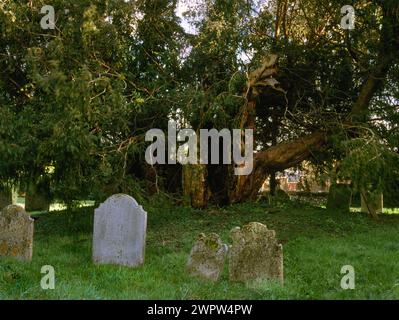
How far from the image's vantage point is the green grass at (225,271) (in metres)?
5.92

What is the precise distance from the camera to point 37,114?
1052 centimetres

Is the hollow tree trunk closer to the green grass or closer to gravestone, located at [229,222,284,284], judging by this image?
the green grass

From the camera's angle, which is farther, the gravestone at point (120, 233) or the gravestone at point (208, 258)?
the gravestone at point (120, 233)

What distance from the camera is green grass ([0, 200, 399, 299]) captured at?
19.4 feet

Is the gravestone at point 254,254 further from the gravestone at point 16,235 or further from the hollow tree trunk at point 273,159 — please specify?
the hollow tree trunk at point 273,159

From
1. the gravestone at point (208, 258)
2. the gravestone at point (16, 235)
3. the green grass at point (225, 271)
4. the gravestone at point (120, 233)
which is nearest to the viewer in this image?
the green grass at point (225, 271)

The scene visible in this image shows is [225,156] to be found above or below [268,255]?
above

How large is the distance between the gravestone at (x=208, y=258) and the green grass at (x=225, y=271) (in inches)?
6.1

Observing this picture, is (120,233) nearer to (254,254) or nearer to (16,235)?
(16,235)

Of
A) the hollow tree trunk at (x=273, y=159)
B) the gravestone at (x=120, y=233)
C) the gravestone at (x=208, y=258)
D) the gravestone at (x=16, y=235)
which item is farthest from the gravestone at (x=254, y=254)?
the hollow tree trunk at (x=273, y=159)

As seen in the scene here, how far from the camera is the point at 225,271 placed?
7.12 m
